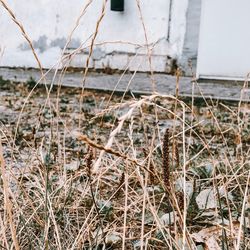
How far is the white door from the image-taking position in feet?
13.5

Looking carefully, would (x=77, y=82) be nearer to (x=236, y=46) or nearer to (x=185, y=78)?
(x=185, y=78)

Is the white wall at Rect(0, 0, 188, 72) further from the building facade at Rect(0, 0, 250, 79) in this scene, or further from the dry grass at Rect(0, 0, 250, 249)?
the dry grass at Rect(0, 0, 250, 249)

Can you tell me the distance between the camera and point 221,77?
4.21 m

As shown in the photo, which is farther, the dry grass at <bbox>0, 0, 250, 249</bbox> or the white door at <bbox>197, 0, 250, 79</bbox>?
the white door at <bbox>197, 0, 250, 79</bbox>

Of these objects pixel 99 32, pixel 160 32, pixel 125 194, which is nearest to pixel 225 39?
pixel 160 32

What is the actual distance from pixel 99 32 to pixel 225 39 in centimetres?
122

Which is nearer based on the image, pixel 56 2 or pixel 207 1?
pixel 207 1

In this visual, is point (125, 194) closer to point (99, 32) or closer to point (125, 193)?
point (125, 193)

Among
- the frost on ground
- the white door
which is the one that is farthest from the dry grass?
the white door

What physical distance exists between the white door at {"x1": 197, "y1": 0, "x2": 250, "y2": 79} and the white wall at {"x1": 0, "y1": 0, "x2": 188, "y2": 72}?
0.70ft

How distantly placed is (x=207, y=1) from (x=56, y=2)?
5.07 ft

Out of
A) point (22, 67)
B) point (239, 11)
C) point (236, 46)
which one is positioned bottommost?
point (22, 67)

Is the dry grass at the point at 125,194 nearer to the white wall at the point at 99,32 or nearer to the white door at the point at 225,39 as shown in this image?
the white door at the point at 225,39

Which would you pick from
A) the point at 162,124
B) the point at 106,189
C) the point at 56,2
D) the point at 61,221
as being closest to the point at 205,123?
the point at 162,124
